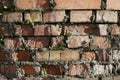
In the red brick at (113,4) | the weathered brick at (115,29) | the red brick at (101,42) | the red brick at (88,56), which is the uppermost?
the red brick at (113,4)

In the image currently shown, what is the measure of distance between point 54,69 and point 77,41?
24 cm

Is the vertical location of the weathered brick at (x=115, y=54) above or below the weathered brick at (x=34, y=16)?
below

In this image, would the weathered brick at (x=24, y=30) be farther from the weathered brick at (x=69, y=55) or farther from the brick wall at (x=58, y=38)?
the weathered brick at (x=69, y=55)

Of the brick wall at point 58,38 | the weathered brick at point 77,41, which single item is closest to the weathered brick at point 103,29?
the brick wall at point 58,38

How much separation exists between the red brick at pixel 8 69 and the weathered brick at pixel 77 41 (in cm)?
41

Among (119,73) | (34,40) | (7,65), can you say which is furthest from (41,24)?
(119,73)

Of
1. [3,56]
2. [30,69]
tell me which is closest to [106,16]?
[30,69]

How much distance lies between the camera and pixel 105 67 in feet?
5.82

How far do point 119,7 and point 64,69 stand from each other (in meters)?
0.56

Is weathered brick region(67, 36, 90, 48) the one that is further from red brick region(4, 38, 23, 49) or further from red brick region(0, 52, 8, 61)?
red brick region(0, 52, 8, 61)

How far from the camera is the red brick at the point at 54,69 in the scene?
5.73ft

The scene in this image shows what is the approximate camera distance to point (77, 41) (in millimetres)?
1738

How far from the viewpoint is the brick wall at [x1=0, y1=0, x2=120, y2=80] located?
5.65ft

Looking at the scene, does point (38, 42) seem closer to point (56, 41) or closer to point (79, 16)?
point (56, 41)
